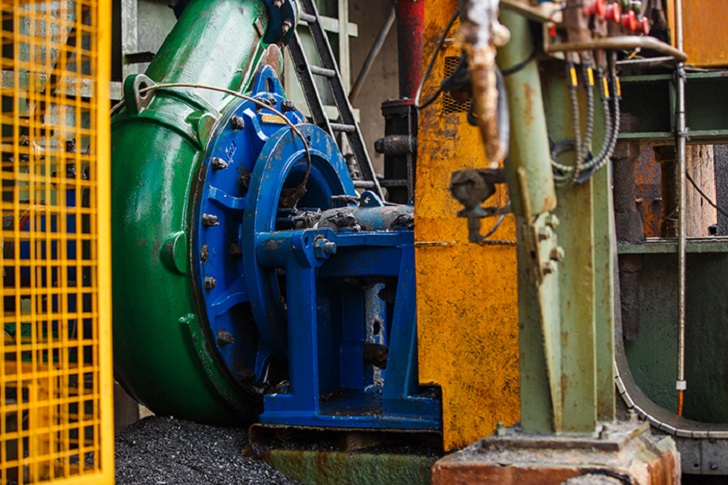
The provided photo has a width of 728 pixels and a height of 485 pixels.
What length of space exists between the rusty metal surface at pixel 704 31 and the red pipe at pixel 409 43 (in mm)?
2733

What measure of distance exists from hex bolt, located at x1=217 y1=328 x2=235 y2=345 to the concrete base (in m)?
1.65

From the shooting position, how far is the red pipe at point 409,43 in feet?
20.3

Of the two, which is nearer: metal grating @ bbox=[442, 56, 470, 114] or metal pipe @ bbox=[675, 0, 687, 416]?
metal pipe @ bbox=[675, 0, 687, 416]

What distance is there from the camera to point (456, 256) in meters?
3.68

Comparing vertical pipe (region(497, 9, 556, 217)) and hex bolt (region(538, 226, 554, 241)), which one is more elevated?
vertical pipe (region(497, 9, 556, 217))

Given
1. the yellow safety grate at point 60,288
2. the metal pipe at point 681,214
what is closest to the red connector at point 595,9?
the metal pipe at point 681,214

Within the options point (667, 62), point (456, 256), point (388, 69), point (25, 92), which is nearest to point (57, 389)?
point (25, 92)

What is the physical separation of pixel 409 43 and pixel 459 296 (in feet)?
9.51

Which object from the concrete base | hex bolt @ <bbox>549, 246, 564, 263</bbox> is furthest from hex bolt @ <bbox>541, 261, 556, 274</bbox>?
the concrete base

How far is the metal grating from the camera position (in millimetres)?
3795

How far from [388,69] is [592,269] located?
290 inches

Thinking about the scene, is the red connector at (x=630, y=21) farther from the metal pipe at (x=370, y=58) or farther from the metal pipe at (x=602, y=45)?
the metal pipe at (x=370, y=58)

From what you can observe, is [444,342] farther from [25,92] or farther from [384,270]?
[25,92]

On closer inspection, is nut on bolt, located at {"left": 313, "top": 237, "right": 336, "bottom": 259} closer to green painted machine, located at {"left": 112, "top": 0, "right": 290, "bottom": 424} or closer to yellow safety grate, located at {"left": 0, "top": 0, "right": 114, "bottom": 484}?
green painted machine, located at {"left": 112, "top": 0, "right": 290, "bottom": 424}
